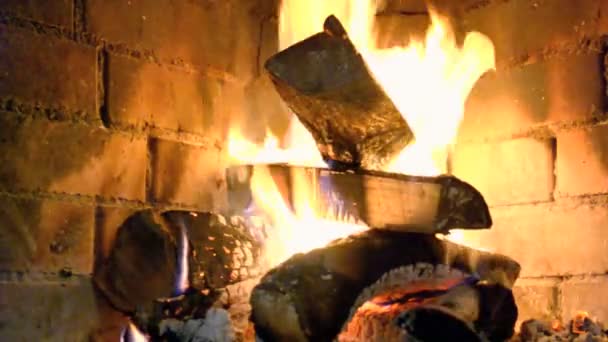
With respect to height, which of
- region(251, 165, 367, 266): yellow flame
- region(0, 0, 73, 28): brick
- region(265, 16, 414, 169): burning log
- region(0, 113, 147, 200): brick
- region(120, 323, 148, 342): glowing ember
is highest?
region(0, 0, 73, 28): brick

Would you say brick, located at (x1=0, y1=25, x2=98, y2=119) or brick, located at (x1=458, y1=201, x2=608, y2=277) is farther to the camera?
brick, located at (x1=458, y1=201, x2=608, y2=277)

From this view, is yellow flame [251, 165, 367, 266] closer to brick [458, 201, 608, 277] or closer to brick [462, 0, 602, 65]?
brick [458, 201, 608, 277]

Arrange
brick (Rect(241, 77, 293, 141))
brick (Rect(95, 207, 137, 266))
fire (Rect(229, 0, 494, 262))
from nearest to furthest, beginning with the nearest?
brick (Rect(95, 207, 137, 266))
fire (Rect(229, 0, 494, 262))
brick (Rect(241, 77, 293, 141))

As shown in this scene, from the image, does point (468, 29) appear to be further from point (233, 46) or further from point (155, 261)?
point (155, 261)

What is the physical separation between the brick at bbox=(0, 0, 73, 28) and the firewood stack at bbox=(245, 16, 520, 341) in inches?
20.0

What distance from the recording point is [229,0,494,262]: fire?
93.5 inches

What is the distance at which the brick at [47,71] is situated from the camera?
192cm

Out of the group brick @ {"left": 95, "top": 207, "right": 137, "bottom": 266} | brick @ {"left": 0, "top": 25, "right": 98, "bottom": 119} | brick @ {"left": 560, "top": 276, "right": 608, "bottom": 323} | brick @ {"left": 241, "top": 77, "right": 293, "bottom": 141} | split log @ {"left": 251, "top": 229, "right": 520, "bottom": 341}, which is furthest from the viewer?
brick @ {"left": 241, "top": 77, "right": 293, "bottom": 141}

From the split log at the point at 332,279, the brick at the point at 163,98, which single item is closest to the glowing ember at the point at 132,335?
the split log at the point at 332,279

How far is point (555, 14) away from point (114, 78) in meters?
1.15

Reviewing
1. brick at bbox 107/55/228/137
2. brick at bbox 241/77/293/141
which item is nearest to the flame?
brick at bbox 107/55/228/137

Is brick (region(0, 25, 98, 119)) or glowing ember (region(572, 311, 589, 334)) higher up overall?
brick (region(0, 25, 98, 119))

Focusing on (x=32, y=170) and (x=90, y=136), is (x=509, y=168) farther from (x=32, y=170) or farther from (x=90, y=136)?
(x=32, y=170)

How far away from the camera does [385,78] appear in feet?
7.75
